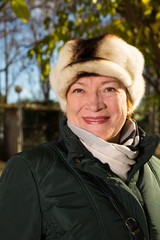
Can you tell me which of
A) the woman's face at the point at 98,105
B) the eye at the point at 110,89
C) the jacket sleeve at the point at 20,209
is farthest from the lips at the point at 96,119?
the jacket sleeve at the point at 20,209

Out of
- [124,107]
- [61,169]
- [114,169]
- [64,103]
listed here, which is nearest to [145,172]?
[114,169]

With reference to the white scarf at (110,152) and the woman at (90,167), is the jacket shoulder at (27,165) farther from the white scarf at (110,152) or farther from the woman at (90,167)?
the white scarf at (110,152)

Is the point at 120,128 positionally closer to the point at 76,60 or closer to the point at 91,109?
the point at 91,109

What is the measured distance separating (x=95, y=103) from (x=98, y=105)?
0.02m

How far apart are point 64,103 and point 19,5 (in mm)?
673

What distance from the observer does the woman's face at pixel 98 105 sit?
1.72 metres

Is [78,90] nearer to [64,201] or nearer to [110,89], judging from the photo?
[110,89]

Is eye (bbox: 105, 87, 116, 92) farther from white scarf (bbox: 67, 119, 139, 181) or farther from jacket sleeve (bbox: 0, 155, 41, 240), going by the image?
jacket sleeve (bbox: 0, 155, 41, 240)

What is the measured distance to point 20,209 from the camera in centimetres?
147

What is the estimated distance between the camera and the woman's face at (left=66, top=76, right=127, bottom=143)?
1.72 metres

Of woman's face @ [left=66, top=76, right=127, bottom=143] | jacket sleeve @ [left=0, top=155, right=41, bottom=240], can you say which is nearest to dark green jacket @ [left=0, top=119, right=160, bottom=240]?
jacket sleeve @ [left=0, top=155, right=41, bottom=240]

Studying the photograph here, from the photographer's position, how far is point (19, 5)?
1.63 metres

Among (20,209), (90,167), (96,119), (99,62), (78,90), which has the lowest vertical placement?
(20,209)

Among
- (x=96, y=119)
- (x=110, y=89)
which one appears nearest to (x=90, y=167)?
Answer: (x=96, y=119)
